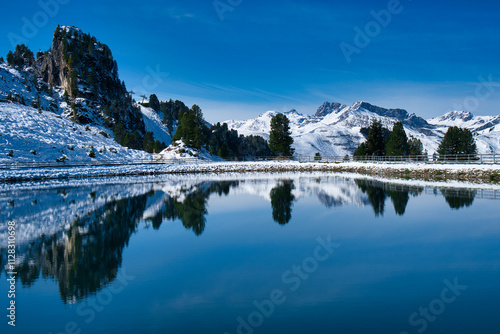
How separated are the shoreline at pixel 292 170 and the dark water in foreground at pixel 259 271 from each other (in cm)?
2888

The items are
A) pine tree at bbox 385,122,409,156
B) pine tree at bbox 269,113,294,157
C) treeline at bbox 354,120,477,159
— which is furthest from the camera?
pine tree at bbox 385,122,409,156

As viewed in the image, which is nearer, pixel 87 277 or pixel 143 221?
pixel 87 277

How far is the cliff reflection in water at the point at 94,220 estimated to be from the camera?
41.7ft

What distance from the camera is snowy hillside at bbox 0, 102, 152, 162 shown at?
7112cm

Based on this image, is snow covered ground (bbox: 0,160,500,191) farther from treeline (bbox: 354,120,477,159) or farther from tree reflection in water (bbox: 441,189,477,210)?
treeline (bbox: 354,120,477,159)

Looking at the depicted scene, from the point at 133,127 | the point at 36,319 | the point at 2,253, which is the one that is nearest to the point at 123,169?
the point at 2,253

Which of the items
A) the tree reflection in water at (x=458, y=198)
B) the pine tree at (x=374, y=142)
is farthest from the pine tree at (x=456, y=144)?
the tree reflection in water at (x=458, y=198)

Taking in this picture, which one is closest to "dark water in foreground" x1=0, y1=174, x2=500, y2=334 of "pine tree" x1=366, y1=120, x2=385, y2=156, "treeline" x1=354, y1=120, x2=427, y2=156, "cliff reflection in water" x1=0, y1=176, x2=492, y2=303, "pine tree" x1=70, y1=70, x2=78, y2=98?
"cliff reflection in water" x1=0, y1=176, x2=492, y2=303

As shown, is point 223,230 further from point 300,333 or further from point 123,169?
point 123,169

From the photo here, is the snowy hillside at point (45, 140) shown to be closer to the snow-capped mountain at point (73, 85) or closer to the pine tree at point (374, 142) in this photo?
the snow-capped mountain at point (73, 85)

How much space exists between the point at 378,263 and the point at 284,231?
20.2 ft

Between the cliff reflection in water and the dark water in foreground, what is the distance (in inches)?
4.1

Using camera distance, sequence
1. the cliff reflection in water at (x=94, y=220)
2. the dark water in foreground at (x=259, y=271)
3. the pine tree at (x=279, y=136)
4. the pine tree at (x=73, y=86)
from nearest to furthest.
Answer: the dark water in foreground at (x=259, y=271)
the cliff reflection in water at (x=94, y=220)
the pine tree at (x=279, y=136)
the pine tree at (x=73, y=86)

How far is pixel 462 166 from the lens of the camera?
52.2 m
